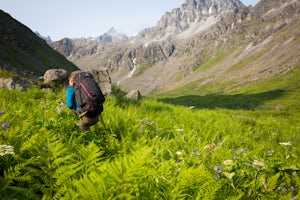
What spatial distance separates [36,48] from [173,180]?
9118cm

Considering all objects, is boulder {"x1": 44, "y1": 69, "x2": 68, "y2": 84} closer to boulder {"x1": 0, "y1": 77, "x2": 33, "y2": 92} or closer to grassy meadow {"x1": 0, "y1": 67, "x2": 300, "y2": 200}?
boulder {"x1": 0, "y1": 77, "x2": 33, "y2": 92}

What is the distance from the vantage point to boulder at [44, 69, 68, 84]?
1351 centimetres

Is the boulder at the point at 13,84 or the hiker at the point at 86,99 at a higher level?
the boulder at the point at 13,84

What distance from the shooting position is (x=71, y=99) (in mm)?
5547

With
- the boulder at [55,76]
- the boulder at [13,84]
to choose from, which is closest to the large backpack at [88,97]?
the boulder at [13,84]

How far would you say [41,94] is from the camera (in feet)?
28.9

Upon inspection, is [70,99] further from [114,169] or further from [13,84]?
[13,84]

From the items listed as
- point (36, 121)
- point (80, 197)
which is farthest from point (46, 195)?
point (36, 121)

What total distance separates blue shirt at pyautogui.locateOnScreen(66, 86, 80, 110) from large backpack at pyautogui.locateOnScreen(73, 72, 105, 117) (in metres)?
0.22

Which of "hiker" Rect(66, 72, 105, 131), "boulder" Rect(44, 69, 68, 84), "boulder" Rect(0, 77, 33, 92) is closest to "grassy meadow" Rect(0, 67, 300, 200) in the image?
"hiker" Rect(66, 72, 105, 131)

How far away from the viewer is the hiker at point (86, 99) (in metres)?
5.04

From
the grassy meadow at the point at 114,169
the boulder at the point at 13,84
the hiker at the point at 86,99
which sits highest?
the boulder at the point at 13,84

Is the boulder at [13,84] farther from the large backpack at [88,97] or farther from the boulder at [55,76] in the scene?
the large backpack at [88,97]

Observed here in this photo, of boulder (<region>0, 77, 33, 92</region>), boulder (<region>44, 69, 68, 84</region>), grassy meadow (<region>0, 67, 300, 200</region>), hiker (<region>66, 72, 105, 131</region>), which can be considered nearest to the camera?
grassy meadow (<region>0, 67, 300, 200</region>)
